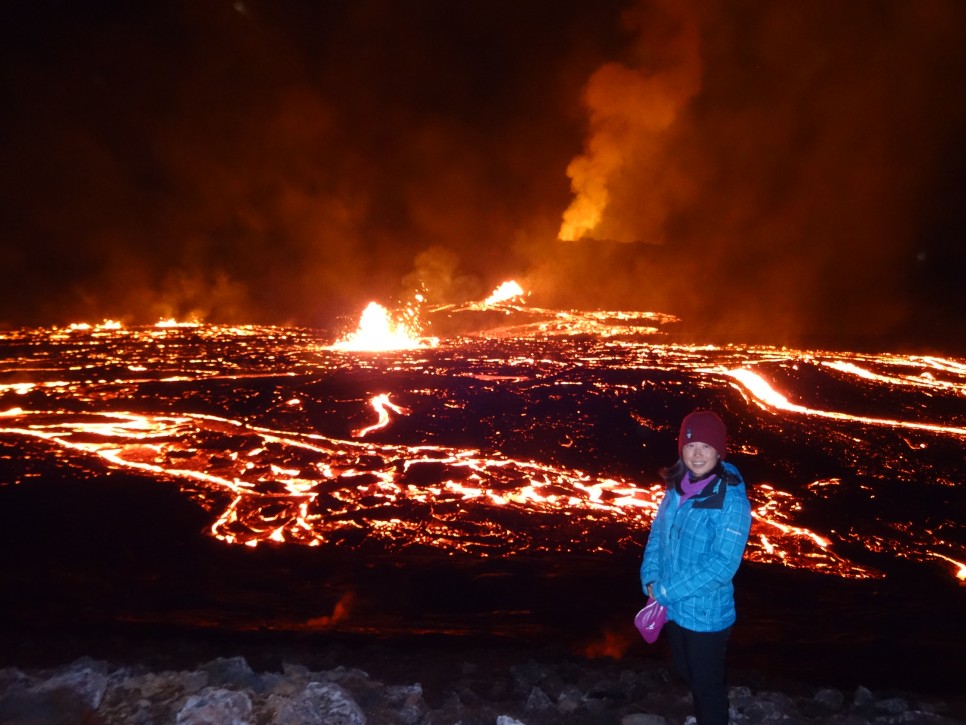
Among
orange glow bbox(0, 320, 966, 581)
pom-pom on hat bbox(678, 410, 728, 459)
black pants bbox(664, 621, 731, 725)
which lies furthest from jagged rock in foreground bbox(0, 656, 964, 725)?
orange glow bbox(0, 320, 966, 581)

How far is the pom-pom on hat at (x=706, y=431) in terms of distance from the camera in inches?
105

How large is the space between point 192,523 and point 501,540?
11.4 feet

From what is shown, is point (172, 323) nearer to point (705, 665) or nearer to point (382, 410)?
point (382, 410)

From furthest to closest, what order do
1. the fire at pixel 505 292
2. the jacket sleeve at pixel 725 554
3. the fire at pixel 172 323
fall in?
the fire at pixel 505 292, the fire at pixel 172 323, the jacket sleeve at pixel 725 554

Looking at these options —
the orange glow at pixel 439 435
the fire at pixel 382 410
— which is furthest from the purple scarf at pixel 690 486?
the fire at pixel 382 410

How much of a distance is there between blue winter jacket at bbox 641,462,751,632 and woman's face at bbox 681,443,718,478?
6 cm

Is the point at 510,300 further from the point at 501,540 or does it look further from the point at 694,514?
the point at 694,514

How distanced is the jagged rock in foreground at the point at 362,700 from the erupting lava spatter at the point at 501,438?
248 centimetres

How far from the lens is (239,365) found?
17.7 metres

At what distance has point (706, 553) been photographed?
8.65 feet

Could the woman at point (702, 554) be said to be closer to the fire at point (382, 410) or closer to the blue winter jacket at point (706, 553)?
the blue winter jacket at point (706, 553)

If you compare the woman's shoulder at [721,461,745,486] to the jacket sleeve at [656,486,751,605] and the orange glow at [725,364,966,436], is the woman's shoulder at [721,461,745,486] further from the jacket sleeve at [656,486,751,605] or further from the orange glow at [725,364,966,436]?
the orange glow at [725,364,966,436]

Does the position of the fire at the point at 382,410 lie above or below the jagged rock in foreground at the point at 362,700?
above

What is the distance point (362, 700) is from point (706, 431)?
2.52m
